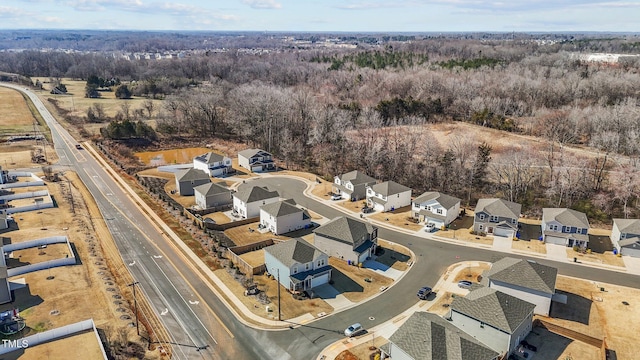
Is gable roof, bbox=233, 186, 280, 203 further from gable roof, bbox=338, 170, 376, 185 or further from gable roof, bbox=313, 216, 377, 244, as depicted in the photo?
gable roof, bbox=313, 216, 377, 244

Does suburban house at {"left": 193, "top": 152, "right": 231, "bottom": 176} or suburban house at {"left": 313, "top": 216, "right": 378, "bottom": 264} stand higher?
suburban house at {"left": 193, "top": 152, "right": 231, "bottom": 176}

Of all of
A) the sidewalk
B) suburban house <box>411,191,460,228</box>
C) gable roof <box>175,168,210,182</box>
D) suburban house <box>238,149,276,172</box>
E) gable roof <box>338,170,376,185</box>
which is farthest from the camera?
suburban house <box>238,149,276,172</box>

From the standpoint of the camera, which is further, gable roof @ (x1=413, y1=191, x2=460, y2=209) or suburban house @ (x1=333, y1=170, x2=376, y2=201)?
suburban house @ (x1=333, y1=170, x2=376, y2=201)

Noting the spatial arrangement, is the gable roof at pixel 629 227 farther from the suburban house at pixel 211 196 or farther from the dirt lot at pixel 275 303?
the suburban house at pixel 211 196

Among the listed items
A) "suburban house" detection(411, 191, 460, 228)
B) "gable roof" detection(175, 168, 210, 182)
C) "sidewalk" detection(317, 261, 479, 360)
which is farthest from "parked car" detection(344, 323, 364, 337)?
"gable roof" detection(175, 168, 210, 182)

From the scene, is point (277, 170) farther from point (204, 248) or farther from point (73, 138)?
point (73, 138)

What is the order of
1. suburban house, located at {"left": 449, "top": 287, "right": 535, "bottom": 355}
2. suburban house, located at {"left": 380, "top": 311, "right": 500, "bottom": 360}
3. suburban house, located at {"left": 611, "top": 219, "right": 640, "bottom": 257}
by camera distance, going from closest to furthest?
suburban house, located at {"left": 380, "top": 311, "right": 500, "bottom": 360} < suburban house, located at {"left": 449, "top": 287, "right": 535, "bottom": 355} < suburban house, located at {"left": 611, "top": 219, "right": 640, "bottom": 257}

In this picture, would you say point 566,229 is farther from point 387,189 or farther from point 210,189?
point 210,189
